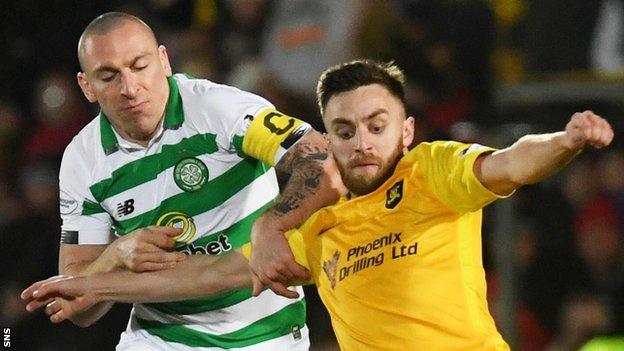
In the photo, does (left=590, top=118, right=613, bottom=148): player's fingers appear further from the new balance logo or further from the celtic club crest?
the new balance logo

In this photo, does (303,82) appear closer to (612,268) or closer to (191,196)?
(612,268)

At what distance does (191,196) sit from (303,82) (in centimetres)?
296

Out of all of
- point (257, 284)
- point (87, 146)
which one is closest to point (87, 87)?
point (87, 146)

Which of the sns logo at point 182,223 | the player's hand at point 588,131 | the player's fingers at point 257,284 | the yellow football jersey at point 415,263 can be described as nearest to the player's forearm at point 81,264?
the sns logo at point 182,223

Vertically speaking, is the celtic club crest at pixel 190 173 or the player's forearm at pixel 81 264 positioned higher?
the celtic club crest at pixel 190 173

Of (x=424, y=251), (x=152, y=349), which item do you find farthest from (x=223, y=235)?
(x=424, y=251)

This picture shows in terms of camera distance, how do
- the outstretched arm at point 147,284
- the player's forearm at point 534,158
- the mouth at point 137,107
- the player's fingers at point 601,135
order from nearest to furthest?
the player's fingers at point 601,135
the player's forearm at point 534,158
the outstretched arm at point 147,284
the mouth at point 137,107

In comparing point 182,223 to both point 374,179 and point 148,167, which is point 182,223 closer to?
point 148,167

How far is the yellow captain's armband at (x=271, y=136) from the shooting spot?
14.4 ft

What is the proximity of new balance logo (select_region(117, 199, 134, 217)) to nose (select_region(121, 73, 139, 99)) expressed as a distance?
0.41 meters

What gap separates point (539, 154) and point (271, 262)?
3.26ft

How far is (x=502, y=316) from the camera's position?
6586 millimetres

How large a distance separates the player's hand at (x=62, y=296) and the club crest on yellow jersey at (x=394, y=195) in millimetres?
1097

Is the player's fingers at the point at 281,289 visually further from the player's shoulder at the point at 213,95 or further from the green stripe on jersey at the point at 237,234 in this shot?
the player's shoulder at the point at 213,95
